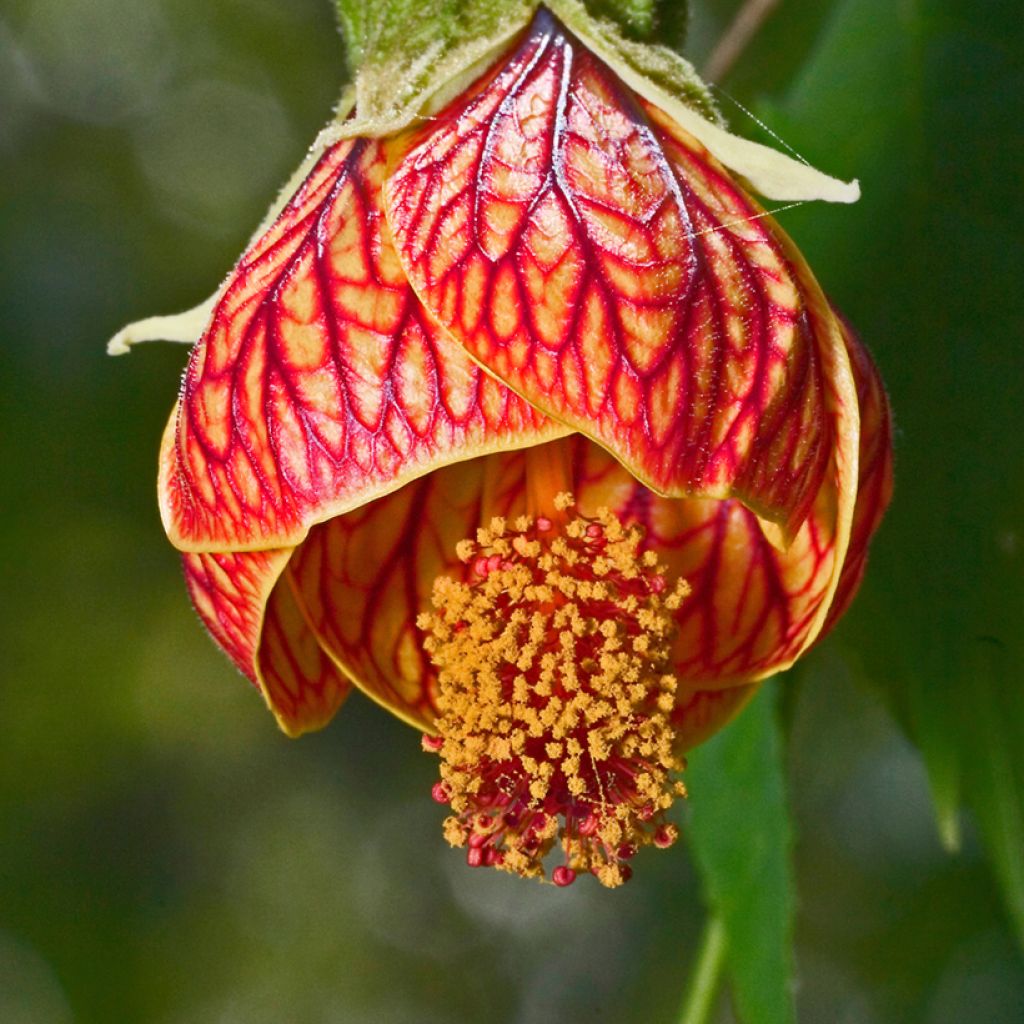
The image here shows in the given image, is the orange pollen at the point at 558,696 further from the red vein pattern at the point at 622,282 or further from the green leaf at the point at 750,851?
the green leaf at the point at 750,851

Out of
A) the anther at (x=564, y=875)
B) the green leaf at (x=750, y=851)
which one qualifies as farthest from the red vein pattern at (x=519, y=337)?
the green leaf at (x=750, y=851)

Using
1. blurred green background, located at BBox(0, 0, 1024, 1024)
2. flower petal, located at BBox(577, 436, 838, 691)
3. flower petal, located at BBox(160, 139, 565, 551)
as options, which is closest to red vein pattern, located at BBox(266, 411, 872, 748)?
flower petal, located at BBox(577, 436, 838, 691)

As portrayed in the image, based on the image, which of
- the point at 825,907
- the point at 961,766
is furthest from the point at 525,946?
the point at 961,766

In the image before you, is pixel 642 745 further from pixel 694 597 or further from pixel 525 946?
pixel 525 946

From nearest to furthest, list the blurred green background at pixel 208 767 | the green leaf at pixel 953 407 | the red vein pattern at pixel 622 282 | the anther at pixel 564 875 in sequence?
the red vein pattern at pixel 622 282, the anther at pixel 564 875, the green leaf at pixel 953 407, the blurred green background at pixel 208 767

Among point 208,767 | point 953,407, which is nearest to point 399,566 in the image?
point 953,407

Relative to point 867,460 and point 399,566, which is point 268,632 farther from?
point 867,460
